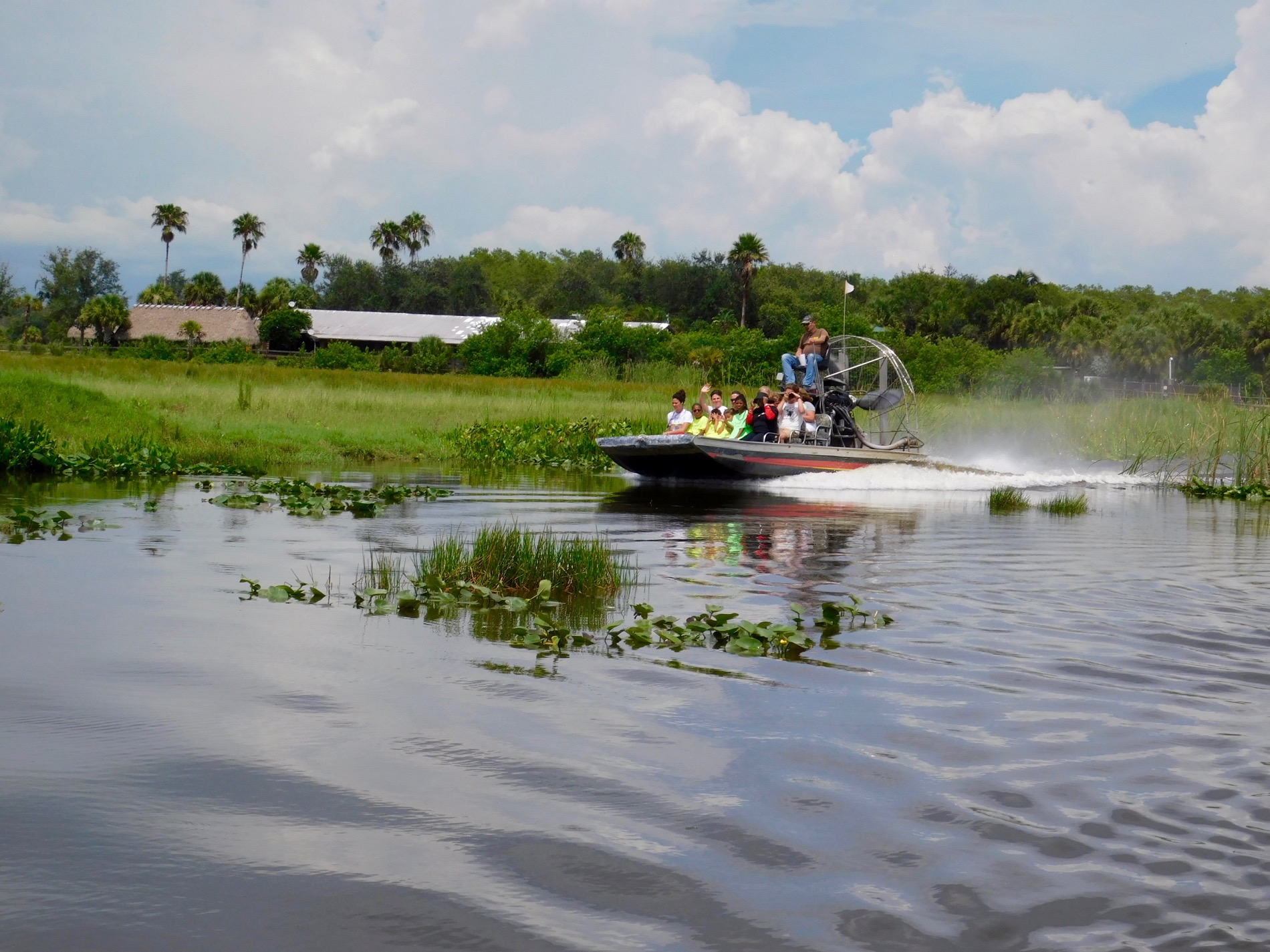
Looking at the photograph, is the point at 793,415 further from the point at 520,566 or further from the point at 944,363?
the point at 944,363

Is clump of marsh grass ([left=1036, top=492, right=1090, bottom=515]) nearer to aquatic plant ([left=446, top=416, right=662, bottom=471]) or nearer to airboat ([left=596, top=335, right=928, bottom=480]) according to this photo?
airboat ([left=596, top=335, right=928, bottom=480])

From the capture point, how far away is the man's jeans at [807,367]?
20.7 meters

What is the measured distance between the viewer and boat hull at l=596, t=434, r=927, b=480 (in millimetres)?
19984

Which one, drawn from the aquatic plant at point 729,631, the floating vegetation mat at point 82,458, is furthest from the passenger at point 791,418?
the aquatic plant at point 729,631

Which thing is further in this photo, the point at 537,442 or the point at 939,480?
the point at 537,442

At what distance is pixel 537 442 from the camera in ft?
90.0

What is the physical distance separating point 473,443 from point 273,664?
20420mm

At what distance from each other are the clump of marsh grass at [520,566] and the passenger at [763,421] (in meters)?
11.8

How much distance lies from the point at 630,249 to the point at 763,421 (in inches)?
2837

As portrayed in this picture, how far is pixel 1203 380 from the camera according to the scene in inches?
2219

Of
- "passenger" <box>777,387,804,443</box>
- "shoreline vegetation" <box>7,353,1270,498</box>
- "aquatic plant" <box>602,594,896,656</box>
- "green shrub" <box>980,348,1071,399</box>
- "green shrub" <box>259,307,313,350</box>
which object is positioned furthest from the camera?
"green shrub" <box>259,307,313,350</box>

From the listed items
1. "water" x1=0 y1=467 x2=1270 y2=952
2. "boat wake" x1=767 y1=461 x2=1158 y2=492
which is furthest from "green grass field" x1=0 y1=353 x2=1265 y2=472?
"water" x1=0 y1=467 x2=1270 y2=952

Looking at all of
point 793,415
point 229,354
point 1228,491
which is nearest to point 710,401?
point 793,415

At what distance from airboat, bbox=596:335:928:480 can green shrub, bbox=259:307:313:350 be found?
4744cm
